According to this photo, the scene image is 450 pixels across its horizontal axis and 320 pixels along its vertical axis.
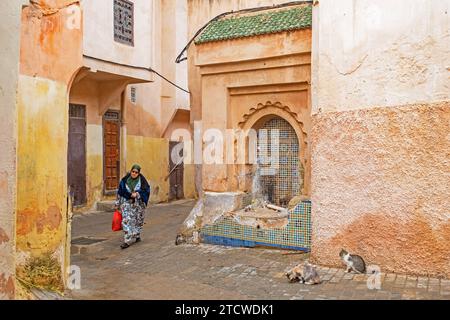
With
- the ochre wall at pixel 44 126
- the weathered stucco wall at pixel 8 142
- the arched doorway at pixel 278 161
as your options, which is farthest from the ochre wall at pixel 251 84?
the weathered stucco wall at pixel 8 142

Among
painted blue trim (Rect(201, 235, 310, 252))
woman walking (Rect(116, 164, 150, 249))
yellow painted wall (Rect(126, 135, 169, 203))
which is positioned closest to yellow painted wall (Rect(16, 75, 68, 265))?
woman walking (Rect(116, 164, 150, 249))

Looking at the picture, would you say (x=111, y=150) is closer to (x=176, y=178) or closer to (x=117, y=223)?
(x=176, y=178)

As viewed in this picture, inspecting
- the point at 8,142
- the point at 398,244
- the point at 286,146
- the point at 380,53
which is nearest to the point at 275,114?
the point at 286,146

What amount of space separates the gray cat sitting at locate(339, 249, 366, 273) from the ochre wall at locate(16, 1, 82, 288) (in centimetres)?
383

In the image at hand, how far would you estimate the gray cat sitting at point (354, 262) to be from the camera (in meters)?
6.89

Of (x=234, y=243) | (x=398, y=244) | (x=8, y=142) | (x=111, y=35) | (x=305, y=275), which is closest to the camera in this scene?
(x=8, y=142)

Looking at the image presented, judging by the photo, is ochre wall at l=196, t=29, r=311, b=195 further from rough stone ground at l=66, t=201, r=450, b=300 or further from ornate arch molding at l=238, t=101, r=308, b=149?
rough stone ground at l=66, t=201, r=450, b=300

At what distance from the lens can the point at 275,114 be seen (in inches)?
377

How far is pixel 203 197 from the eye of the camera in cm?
973

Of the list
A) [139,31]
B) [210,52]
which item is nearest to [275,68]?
[210,52]

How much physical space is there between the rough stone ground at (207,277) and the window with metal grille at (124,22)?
651 centimetres

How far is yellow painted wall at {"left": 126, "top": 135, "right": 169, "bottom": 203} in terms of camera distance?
16109 mm

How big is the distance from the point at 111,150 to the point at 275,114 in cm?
721
